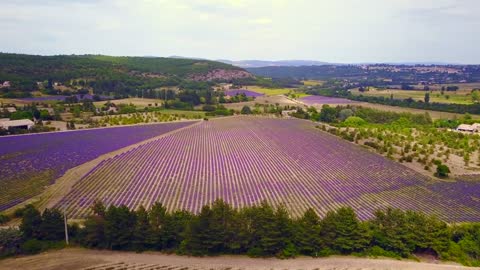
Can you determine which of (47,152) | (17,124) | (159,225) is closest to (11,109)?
(17,124)

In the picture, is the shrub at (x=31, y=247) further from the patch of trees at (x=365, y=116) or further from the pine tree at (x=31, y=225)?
the patch of trees at (x=365, y=116)

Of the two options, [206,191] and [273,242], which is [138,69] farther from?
[273,242]

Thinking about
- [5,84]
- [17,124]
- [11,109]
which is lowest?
[17,124]

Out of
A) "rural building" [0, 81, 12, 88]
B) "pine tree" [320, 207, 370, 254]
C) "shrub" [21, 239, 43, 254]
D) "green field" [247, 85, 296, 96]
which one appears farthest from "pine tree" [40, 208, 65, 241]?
"green field" [247, 85, 296, 96]

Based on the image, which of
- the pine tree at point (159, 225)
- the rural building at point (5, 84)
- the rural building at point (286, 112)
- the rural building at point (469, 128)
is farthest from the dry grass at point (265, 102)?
the pine tree at point (159, 225)

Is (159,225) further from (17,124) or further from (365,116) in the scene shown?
(365,116)

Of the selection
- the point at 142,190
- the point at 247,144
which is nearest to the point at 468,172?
the point at 247,144
